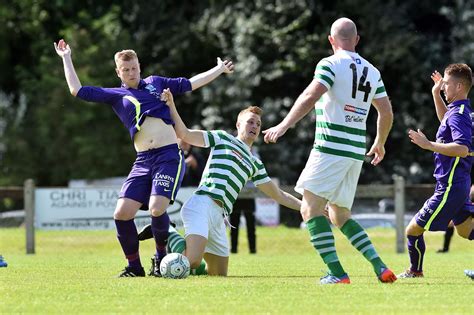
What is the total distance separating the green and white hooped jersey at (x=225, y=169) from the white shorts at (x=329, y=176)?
1.42 metres

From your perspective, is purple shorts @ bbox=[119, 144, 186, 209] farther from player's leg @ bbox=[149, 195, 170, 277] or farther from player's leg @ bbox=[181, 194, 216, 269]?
player's leg @ bbox=[181, 194, 216, 269]

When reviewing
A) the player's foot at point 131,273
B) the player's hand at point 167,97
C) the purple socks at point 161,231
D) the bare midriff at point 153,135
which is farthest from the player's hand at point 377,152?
the player's foot at point 131,273

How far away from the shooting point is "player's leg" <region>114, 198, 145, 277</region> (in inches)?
378

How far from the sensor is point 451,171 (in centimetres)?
961

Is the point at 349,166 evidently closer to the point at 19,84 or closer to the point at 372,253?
the point at 372,253

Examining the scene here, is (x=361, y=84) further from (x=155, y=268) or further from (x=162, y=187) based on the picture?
(x=155, y=268)

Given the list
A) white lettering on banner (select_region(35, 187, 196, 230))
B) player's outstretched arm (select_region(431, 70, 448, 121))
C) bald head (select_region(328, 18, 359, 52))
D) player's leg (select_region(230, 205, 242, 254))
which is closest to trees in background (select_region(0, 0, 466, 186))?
white lettering on banner (select_region(35, 187, 196, 230))

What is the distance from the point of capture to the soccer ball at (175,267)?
9.10 metres

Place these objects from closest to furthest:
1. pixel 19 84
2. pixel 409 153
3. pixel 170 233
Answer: pixel 170 233
pixel 409 153
pixel 19 84

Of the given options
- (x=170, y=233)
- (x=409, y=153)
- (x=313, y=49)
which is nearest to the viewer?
(x=170, y=233)

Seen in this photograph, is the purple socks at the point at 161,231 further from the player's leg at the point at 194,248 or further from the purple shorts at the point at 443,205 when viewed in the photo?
the purple shorts at the point at 443,205

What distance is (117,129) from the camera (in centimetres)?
3241

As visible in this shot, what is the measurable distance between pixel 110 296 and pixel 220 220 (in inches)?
95.5

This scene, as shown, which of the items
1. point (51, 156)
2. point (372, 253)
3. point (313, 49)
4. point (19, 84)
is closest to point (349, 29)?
point (372, 253)
